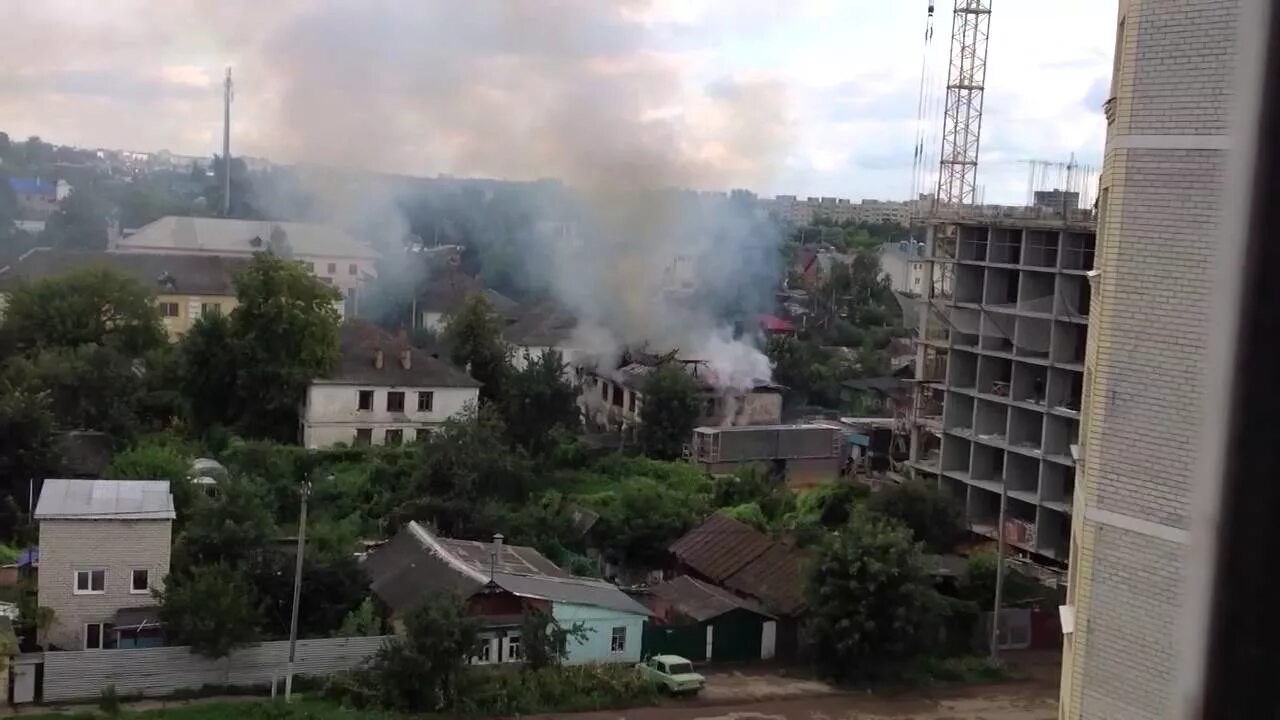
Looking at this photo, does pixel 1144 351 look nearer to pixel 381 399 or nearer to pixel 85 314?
pixel 381 399

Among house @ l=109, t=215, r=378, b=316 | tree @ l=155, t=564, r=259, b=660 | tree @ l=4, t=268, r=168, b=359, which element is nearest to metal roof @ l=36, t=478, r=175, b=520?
tree @ l=155, t=564, r=259, b=660

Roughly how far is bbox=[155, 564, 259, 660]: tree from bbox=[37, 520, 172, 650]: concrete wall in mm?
586

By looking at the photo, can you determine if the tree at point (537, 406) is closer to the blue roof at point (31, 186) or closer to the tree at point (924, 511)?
the tree at point (924, 511)

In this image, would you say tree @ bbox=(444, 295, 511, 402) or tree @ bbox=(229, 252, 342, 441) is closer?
tree @ bbox=(229, 252, 342, 441)

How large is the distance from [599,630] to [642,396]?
8174 mm

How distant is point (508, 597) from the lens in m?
9.57

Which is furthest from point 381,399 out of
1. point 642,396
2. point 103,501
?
point 103,501

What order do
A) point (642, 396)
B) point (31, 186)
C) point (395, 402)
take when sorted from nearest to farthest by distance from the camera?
point (395, 402), point (642, 396), point (31, 186)

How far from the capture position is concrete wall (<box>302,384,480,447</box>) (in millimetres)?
16531

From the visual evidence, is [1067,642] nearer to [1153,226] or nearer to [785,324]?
[1153,226]

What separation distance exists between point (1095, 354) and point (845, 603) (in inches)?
276

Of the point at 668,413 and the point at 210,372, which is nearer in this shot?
the point at 210,372

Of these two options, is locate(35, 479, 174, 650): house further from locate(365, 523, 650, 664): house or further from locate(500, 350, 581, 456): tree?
locate(500, 350, 581, 456): tree

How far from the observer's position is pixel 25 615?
9.00m
